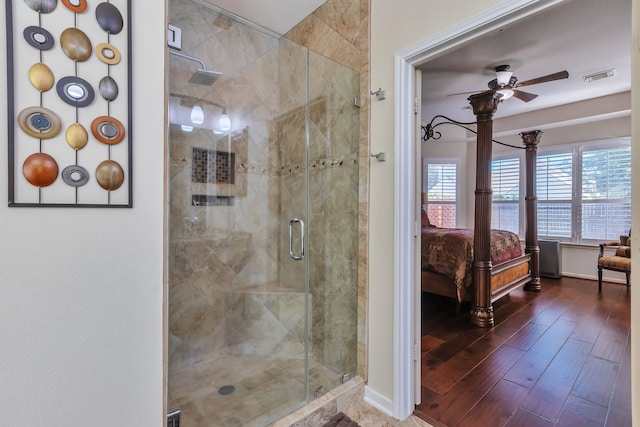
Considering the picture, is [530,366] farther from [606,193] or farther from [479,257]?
[606,193]

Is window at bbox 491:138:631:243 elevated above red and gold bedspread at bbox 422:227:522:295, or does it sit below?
above

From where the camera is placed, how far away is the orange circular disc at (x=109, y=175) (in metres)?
0.99

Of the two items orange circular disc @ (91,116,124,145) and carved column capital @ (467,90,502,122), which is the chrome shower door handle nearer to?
orange circular disc @ (91,116,124,145)

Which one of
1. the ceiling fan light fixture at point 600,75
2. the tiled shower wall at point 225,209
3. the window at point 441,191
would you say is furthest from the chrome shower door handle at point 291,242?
the window at point 441,191

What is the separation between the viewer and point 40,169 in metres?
0.89

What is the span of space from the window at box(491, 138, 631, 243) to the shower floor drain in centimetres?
574

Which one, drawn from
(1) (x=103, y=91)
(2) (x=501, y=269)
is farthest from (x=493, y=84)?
(1) (x=103, y=91)

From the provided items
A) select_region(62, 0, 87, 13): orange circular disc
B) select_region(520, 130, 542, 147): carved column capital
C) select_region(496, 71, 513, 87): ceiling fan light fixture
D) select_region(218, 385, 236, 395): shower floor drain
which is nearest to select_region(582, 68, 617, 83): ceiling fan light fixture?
select_region(520, 130, 542, 147): carved column capital

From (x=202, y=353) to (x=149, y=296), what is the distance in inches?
54.3

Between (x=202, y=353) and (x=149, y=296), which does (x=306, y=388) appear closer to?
(x=202, y=353)

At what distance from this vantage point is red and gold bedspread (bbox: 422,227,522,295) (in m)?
3.06

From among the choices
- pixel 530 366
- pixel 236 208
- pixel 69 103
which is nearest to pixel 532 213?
pixel 530 366

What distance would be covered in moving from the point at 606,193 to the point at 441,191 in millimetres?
2550

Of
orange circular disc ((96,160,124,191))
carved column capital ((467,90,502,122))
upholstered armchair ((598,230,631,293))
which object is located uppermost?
carved column capital ((467,90,502,122))
